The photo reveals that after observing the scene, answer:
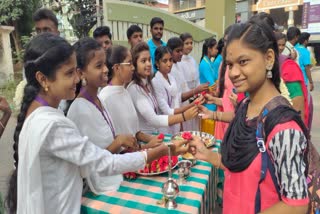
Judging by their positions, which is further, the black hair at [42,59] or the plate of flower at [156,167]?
the plate of flower at [156,167]

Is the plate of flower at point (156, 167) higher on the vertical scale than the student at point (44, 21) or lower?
lower

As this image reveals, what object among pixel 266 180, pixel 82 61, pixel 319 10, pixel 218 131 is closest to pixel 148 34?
pixel 218 131

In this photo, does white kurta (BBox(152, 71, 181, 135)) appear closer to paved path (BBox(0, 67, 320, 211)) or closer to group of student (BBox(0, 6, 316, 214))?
group of student (BBox(0, 6, 316, 214))

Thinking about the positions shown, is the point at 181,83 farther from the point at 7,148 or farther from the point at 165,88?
the point at 7,148

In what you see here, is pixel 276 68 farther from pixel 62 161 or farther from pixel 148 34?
pixel 148 34

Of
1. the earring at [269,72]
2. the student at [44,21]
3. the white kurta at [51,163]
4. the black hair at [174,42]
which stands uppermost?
the student at [44,21]

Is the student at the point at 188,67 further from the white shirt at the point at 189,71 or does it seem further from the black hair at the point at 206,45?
the black hair at the point at 206,45

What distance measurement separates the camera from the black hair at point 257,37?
109 centimetres

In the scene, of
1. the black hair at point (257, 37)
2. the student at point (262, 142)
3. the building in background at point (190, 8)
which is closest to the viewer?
the student at point (262, 142)

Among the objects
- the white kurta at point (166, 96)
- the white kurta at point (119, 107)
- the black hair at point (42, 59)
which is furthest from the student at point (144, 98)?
the black hair at point (42, 59)

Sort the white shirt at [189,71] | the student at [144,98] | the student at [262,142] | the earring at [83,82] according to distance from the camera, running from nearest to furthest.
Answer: the student at [262,142] → the earring at [83,82] → the student at [144,98] → the white shirt at [189,71]

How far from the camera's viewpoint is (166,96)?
309 cm

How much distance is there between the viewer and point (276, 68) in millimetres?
1147

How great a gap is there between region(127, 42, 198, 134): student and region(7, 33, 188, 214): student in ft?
3.49
